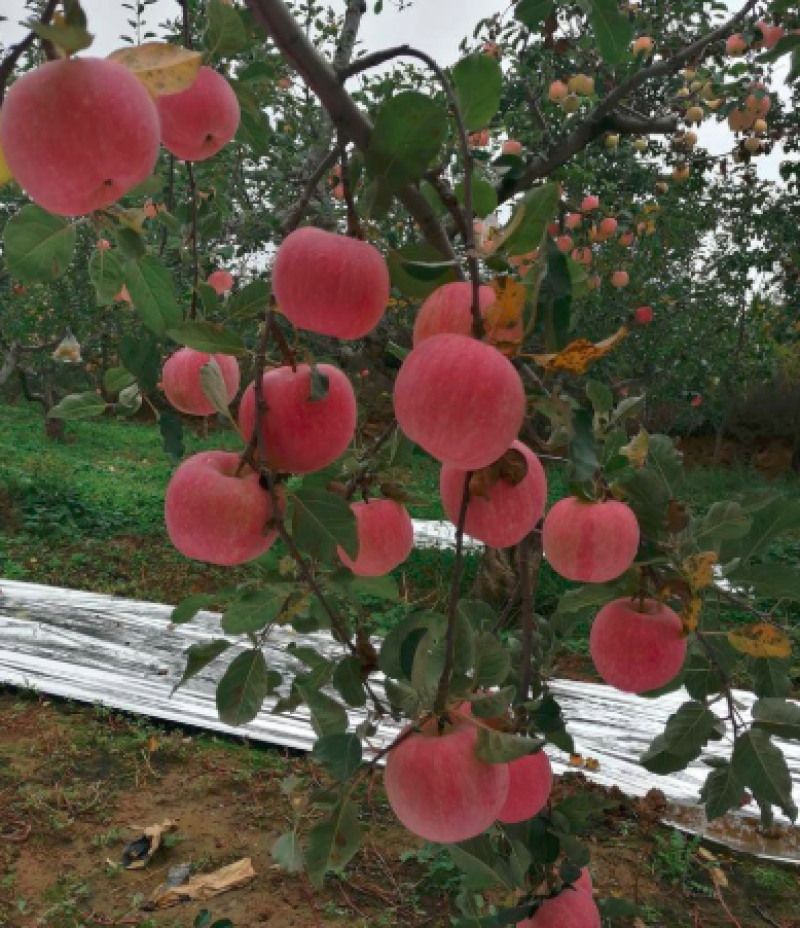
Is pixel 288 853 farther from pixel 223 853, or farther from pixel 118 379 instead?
pixel 223 853

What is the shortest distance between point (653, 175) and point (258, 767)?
144 inches

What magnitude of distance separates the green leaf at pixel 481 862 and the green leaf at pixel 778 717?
37 cm

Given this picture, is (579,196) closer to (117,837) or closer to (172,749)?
(172,749)

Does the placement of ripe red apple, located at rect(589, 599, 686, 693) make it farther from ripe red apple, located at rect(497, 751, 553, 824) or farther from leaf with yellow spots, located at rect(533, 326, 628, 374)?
leaf with yellow spots, located at rect(533, 326, 628, 374)

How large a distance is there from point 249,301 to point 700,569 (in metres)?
0.53

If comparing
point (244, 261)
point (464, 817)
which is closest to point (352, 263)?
point (464, 817)

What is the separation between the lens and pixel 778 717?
3.33 feet

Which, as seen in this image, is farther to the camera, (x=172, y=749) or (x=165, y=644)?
(x=165, y=644)

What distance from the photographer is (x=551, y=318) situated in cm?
57

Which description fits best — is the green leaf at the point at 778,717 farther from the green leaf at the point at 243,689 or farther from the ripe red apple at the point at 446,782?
the green leaf at the point at 243,689

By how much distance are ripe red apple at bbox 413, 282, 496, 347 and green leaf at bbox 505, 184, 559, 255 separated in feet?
0.20

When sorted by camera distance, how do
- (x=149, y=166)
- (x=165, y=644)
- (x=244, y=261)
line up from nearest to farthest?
(x=149, y=166)
(x=165, y=644)
(x=244, y=261)

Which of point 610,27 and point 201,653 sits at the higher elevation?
point 610,27

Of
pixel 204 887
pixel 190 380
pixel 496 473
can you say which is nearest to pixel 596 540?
pixel 496 473
